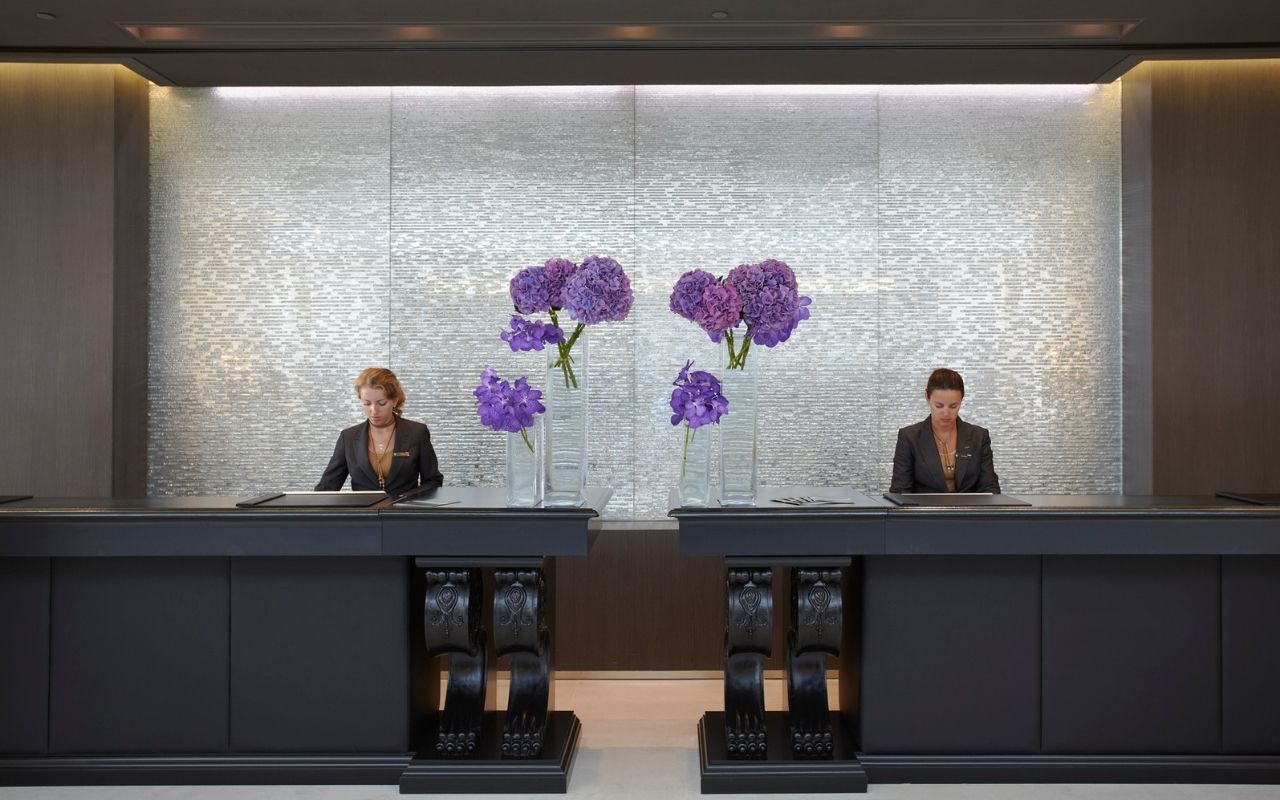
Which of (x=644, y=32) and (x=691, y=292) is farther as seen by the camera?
(x=644, y=32)

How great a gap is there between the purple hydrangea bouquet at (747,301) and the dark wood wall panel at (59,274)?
3.69m

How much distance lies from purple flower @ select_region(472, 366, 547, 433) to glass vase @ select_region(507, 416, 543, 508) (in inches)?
3.4

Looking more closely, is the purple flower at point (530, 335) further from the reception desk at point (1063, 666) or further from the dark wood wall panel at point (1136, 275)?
the dark wood wall panel at point (1136, 275)

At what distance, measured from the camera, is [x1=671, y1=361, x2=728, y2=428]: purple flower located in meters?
3.71

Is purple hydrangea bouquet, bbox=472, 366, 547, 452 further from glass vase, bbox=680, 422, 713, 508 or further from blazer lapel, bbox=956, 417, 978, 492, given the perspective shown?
blazer lapel, bbox=956, 417, 978, 492

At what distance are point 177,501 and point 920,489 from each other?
3420 millimetres

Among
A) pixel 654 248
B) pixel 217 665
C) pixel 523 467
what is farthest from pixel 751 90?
pixel 217 665

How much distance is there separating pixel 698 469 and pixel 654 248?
8.49ft

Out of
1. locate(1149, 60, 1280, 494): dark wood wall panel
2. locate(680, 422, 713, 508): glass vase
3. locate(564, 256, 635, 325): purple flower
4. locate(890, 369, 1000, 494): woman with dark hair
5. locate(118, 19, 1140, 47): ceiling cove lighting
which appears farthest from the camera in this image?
locate(1149, 60, 1280, 494): dark wood wall panel

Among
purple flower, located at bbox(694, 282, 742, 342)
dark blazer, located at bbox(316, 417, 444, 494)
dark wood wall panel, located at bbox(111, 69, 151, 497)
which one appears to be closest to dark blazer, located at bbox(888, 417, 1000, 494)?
purple flower, located at bbox(694, 282, 742, 342)

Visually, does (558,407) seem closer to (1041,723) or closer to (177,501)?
(177,501)

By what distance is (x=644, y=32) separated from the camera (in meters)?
4.98

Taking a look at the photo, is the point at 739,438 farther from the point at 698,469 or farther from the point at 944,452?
the point at 944,452

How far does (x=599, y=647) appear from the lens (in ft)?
18.8
